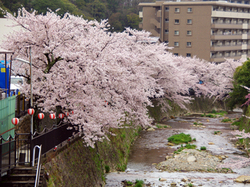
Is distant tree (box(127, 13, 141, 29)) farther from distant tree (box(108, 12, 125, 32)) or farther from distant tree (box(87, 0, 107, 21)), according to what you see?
distant tree (box(87, 0, 107, 21))

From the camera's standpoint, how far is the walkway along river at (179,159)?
18344 mm

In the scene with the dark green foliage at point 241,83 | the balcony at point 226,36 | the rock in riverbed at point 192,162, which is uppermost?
the balcony at point 226,36

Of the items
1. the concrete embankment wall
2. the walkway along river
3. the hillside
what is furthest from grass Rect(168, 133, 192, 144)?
the hillside

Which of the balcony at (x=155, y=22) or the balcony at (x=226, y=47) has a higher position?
the balcony at (x=155, y=22)

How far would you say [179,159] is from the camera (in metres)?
23.5

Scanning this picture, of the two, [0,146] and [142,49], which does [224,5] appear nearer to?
[142,49]

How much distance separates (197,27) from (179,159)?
159 feet

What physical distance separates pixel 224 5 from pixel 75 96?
206 ft

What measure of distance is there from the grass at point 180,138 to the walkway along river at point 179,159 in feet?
1.92

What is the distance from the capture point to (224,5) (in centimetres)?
7006

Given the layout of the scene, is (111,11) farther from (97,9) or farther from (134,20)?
(134,20)

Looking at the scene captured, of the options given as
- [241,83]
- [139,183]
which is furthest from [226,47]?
[139,183]

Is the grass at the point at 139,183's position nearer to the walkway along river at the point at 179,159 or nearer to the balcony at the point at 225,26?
the walkway along river at the point at 179,159

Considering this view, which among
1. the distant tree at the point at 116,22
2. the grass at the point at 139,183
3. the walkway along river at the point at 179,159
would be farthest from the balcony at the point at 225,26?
the grass at the point at 139,183
